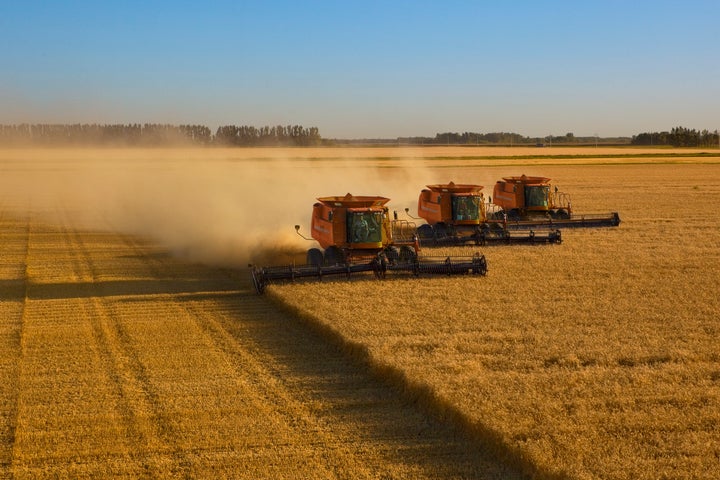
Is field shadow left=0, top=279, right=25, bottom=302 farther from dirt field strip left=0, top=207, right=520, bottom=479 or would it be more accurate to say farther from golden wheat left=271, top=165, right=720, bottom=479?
golden wheat left=271, top=165, right=720, bottom=479

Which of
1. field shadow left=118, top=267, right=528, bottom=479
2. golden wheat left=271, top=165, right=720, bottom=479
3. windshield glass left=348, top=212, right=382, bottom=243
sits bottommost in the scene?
field shadow left=118, top=267, right=528, bottom=479

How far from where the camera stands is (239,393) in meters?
11.6

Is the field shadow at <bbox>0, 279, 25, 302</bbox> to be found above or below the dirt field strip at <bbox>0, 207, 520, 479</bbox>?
above

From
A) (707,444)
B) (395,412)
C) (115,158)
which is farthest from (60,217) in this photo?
(115,158)

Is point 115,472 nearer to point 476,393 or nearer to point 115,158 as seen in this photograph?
point 476,393

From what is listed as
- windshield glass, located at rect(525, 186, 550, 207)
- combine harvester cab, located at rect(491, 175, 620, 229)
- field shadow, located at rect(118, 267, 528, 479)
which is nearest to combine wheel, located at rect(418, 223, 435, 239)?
combine harvester cab, located at rect(491, 175, 620, 229)

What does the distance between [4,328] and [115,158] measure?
7583 cm

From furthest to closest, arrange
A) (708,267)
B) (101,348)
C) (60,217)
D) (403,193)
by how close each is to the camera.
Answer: (403,193), (60,217), (708,267), (101,348)

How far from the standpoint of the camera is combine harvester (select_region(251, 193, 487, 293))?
20703 millimetres

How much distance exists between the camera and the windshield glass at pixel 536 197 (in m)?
33.9

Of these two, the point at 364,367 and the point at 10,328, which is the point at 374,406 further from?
the point at 10,328

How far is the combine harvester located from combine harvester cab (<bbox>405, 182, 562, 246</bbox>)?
6010 millimetres

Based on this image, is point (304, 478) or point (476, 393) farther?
point (476, 393)

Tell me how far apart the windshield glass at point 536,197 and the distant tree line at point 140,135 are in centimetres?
4799
